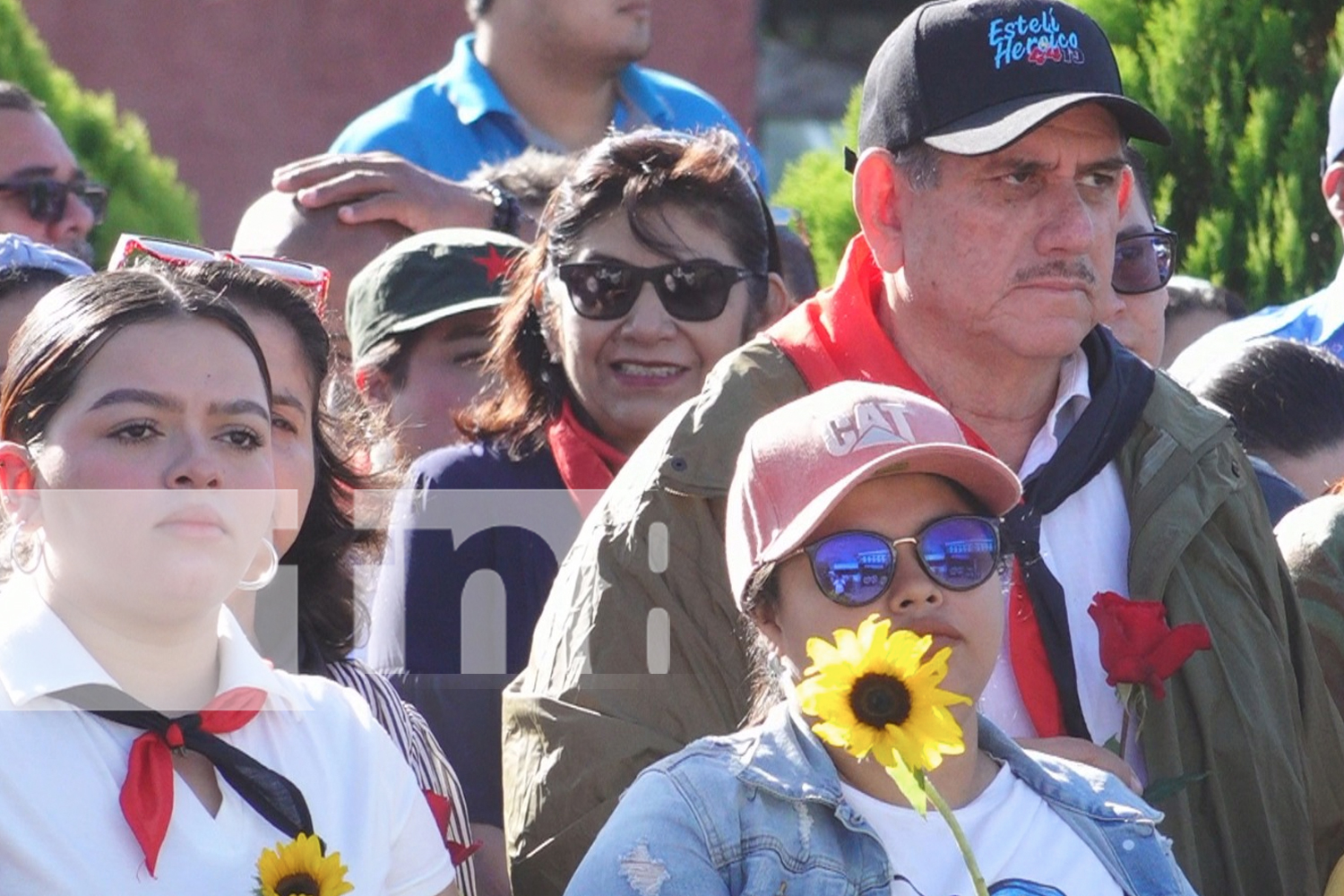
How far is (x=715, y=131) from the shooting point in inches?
180

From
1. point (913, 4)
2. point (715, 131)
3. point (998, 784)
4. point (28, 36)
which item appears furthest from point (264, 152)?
point (998, 784)

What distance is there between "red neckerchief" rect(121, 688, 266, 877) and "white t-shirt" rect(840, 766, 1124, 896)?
32.6 inches

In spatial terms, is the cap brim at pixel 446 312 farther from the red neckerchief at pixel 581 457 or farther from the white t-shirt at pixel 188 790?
the white t-shirt at pixel 188 790

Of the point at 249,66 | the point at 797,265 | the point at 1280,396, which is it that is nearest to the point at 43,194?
the point at 797,265

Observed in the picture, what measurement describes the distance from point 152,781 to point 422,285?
6.84 ft

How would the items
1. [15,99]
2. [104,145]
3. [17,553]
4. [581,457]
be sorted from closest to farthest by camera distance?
[17,553] < [581,457] < [15,99] < [104,145]

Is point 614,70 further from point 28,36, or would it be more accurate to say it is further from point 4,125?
point 28,36

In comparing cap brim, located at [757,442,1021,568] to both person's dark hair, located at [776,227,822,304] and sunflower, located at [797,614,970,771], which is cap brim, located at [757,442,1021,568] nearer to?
sunflower, located at [797,614,970,771]

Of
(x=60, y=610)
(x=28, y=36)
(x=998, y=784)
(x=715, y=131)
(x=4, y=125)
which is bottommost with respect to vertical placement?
(x=998, y=784)

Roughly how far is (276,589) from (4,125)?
94.9 inches

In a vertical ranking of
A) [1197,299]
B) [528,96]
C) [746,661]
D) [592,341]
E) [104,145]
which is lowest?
[746,661]

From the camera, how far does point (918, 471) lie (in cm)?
280

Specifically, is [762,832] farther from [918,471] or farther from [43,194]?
[43,194]

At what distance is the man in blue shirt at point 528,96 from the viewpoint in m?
6.10
